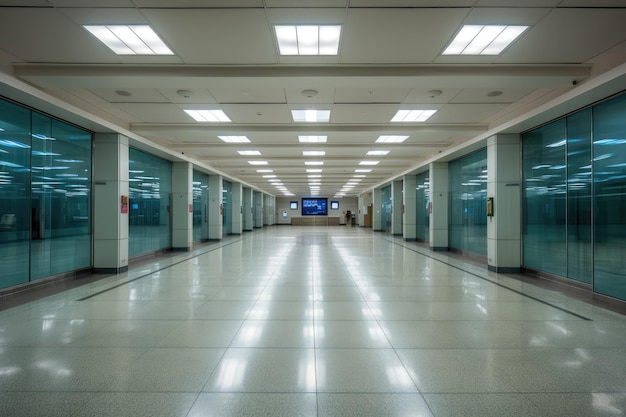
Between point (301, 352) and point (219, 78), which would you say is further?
point (219, 78)

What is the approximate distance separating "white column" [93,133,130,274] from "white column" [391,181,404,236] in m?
16.0

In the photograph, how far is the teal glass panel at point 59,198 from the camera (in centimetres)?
672

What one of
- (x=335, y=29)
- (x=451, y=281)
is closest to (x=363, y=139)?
(x=451, y=281)

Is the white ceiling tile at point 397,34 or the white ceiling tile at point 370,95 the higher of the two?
the white ceiling tile at point 397,34

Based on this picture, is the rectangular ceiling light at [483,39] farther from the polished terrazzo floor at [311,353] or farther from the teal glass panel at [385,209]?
the teal glass panel at [385,209]

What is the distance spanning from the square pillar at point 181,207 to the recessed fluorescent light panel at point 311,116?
22.6ft

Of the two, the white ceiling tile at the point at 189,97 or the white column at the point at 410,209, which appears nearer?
the white ceiling tile at the point at 189,97

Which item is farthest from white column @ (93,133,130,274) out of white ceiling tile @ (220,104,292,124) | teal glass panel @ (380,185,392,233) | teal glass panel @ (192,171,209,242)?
teal glass panel @ (380,185,392,233)

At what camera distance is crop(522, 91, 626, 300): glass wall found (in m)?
5.73

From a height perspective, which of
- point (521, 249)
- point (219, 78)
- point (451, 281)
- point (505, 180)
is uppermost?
point (219, 78)

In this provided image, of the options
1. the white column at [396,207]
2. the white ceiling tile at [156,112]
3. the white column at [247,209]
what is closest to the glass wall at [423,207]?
the white column at [396,207]

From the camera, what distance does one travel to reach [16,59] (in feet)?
17.0

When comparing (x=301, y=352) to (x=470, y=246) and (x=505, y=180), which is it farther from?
(x=470, y=246)

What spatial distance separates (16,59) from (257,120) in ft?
15.8
